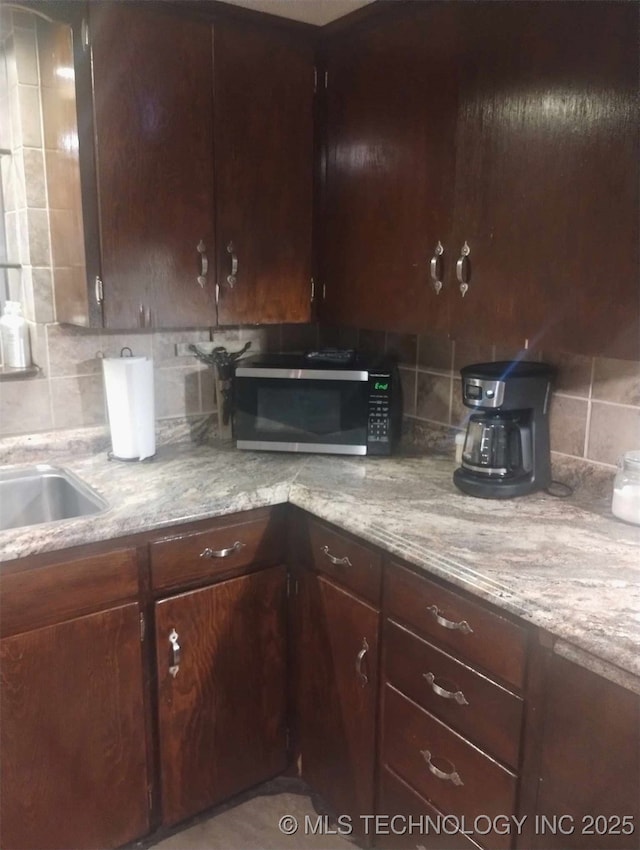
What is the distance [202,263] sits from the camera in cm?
189

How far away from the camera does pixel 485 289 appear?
154 cm

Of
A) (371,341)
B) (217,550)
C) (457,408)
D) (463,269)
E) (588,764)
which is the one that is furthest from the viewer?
(371,341)

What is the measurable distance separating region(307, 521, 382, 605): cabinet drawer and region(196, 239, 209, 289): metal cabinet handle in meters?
0.74

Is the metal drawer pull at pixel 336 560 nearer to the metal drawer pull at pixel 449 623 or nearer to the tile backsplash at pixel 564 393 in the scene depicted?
the metal drawer pull at pixel 449 623

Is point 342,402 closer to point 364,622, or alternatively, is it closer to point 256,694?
point 364,622

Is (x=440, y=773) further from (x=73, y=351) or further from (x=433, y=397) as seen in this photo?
(x=73, y=351)

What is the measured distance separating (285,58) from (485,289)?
3.13 feet

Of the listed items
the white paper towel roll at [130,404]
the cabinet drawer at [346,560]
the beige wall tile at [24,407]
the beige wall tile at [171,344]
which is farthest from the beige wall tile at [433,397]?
the beige wall tile at [24,407]

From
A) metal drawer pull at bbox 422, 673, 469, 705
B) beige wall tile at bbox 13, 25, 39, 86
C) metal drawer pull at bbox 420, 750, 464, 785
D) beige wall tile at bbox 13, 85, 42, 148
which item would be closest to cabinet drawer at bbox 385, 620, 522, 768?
metal drawer pull at bbox 422, 673, 469, 705

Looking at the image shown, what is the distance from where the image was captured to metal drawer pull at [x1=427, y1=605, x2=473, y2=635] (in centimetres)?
130

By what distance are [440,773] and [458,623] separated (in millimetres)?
358

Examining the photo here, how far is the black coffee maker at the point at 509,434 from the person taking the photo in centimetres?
162

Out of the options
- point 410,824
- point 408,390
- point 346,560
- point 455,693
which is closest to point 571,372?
point 408,390

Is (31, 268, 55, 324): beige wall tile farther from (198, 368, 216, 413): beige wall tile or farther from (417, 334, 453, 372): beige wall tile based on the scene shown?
(417, 334, 453, 372): beige wall tile
